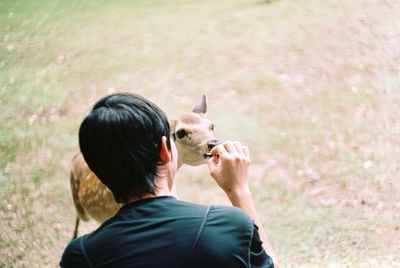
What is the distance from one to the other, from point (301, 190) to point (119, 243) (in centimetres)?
250

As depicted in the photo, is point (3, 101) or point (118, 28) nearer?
point (3, 101)

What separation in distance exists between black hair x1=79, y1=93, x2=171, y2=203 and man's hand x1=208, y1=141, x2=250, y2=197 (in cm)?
20

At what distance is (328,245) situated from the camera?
325cm

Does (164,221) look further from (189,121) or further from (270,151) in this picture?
(270,151)

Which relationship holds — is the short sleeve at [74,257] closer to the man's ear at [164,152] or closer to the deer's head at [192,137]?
the man's ear at [164,152]

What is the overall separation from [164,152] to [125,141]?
111 mm

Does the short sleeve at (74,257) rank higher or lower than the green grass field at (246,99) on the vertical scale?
higher

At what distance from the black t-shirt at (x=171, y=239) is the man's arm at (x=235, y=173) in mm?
232

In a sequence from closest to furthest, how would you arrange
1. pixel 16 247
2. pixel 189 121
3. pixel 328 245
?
pixel 189 121
pixel 328 245
pixel 16 247

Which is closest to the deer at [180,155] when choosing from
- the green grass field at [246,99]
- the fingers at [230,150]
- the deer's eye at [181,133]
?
the deer's eye at [181,133]

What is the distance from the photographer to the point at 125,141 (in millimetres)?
1433

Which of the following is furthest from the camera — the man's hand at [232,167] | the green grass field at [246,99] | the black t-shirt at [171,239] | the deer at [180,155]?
the green grass field at [246,99]

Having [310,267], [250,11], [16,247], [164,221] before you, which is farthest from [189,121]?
[250,11]

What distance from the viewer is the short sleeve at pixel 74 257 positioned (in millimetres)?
1396
